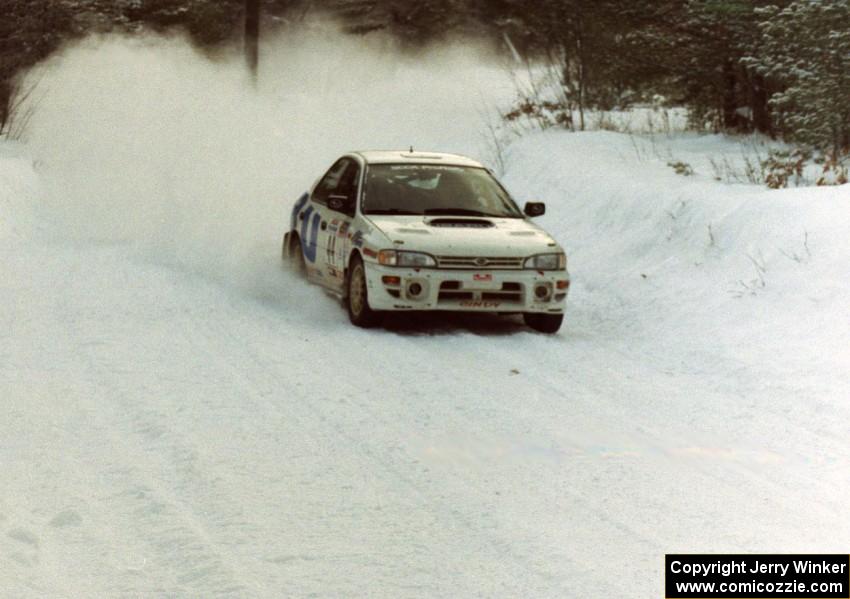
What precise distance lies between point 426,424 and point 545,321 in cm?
390

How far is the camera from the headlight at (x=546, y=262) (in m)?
11.7

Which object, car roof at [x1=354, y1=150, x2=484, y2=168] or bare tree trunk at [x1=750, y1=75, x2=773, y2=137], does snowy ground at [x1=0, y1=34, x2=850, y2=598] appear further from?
bare tree trunk at [x1=750, y1=75, x2=773, y2=137]

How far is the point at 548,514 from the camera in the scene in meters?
6.61

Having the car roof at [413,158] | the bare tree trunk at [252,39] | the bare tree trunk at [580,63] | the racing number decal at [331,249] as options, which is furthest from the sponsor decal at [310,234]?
the bare tree trunk at [252,39]

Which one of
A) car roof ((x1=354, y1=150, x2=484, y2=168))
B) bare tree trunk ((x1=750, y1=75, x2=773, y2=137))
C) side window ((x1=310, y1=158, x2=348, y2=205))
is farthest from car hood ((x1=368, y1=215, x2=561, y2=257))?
bare tree trunk ((x1=750, y1=75, x2=773, y2=137))

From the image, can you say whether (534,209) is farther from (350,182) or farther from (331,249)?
(331,249)

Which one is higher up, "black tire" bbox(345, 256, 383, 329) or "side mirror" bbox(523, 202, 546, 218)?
"side mirror" bbox(523, 202, 546, 218)

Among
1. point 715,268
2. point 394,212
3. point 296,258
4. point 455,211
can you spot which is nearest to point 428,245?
point 394,212

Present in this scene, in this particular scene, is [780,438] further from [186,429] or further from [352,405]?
[186,429]

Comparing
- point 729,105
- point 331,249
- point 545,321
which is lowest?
point 545,321

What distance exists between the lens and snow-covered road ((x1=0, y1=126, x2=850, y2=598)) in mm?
5945

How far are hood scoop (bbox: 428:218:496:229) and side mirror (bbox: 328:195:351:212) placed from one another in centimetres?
88

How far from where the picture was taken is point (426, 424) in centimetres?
826

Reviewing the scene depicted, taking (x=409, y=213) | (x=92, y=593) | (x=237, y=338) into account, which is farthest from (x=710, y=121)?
(x=92, y=593)
